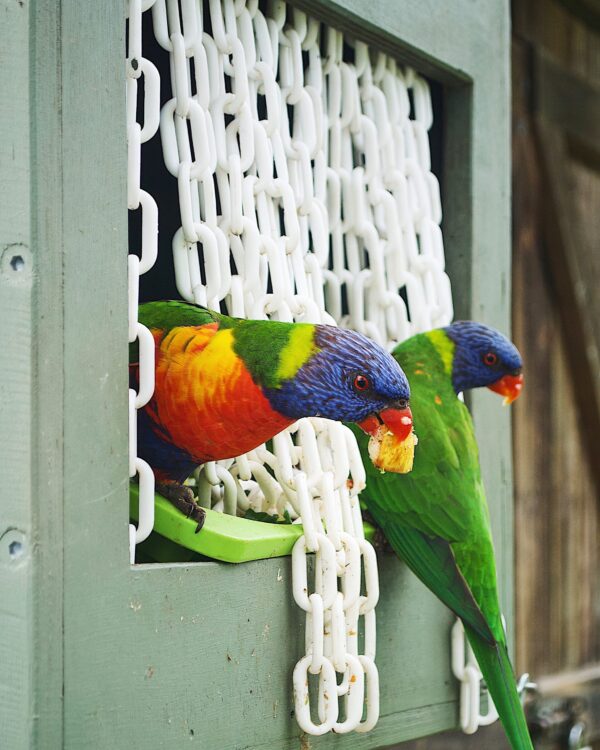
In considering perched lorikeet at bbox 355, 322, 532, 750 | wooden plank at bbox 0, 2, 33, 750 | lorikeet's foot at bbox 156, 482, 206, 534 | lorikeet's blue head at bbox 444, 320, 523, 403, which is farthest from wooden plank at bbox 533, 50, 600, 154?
wooden plank at bbox 0, 2, 33, 750

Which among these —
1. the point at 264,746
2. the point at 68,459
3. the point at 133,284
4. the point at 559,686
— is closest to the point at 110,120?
the point at 133,284

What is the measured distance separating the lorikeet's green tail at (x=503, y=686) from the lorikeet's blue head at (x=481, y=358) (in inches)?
20.5

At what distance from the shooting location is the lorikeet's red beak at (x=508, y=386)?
6.72ft

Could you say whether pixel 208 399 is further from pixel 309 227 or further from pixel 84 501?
pixel 309 227

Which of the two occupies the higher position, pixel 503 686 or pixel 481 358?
pixel 481 358

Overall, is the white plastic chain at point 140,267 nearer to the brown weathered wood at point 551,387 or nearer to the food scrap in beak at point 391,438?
the food scrap in beak at point 391,438

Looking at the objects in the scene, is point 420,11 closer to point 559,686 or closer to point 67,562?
point 67,562

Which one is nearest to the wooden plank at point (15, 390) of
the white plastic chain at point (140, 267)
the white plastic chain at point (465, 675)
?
the white plastic chain at point (140, 267)

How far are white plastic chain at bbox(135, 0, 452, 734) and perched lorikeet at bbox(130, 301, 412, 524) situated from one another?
123 millimetres

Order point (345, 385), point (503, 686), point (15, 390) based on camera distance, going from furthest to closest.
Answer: point (503, 686) → point (345, 385) → point (15, 390)

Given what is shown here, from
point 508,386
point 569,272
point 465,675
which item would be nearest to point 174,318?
point 508,386

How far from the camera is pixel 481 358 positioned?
2.02 meters

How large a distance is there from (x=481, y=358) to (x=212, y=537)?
2.56ft

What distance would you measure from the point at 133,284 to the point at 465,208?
99 centimetres
